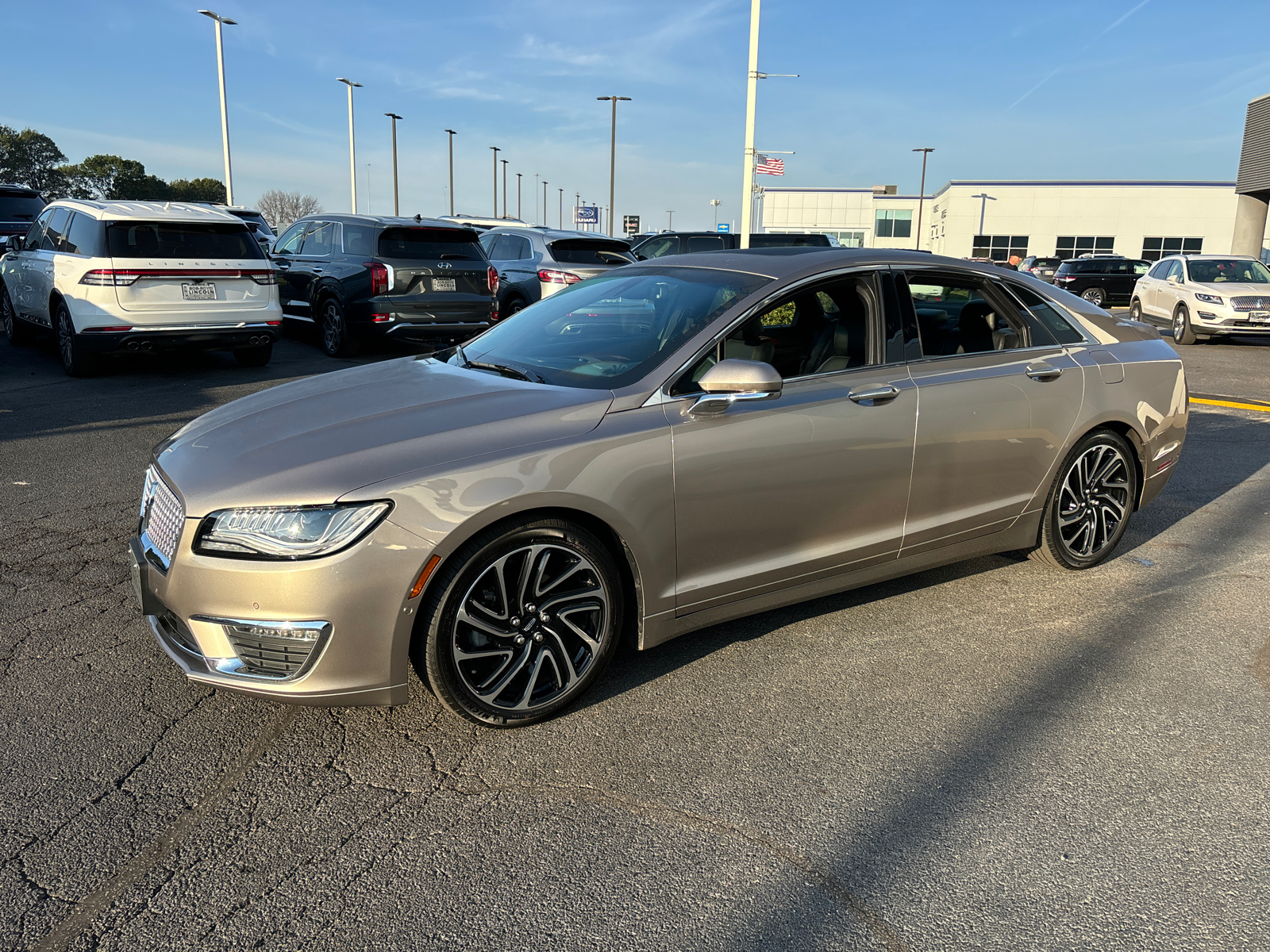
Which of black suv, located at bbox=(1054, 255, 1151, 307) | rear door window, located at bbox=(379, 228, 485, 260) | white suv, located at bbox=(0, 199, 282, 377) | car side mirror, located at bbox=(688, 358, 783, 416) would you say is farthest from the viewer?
black suv, located at bbox=(1054, 255, 1151, 307)

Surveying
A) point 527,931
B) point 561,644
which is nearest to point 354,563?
point 561,644

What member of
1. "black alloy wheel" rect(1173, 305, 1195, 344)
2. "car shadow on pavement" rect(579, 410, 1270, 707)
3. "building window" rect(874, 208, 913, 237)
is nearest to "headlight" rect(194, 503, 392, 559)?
"car shadow on pavement" rect(579, 410, 1270, 707)

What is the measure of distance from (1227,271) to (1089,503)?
1559 cm

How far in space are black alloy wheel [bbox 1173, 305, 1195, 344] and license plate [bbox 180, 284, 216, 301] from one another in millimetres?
15956

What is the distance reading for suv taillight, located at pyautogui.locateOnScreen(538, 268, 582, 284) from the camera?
13.9m

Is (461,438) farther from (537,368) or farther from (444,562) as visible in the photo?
(537,368)

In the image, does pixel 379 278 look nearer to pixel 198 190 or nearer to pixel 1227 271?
pixel 1227 271

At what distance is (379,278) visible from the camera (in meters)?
11.7

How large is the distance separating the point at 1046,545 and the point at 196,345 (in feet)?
28.6

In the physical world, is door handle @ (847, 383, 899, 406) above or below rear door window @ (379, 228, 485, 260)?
below

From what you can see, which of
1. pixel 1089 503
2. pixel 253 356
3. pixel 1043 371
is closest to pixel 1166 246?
pixel 253 356

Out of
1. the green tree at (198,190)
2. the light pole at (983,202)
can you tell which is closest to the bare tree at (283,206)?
the green tree at (198,190)

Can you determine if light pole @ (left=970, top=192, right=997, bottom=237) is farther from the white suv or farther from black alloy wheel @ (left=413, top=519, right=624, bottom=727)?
black alloy wheel @ (left=413, top=519, right=624, bottom=727)

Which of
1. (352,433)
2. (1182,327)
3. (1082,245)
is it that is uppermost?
(1082,245)
